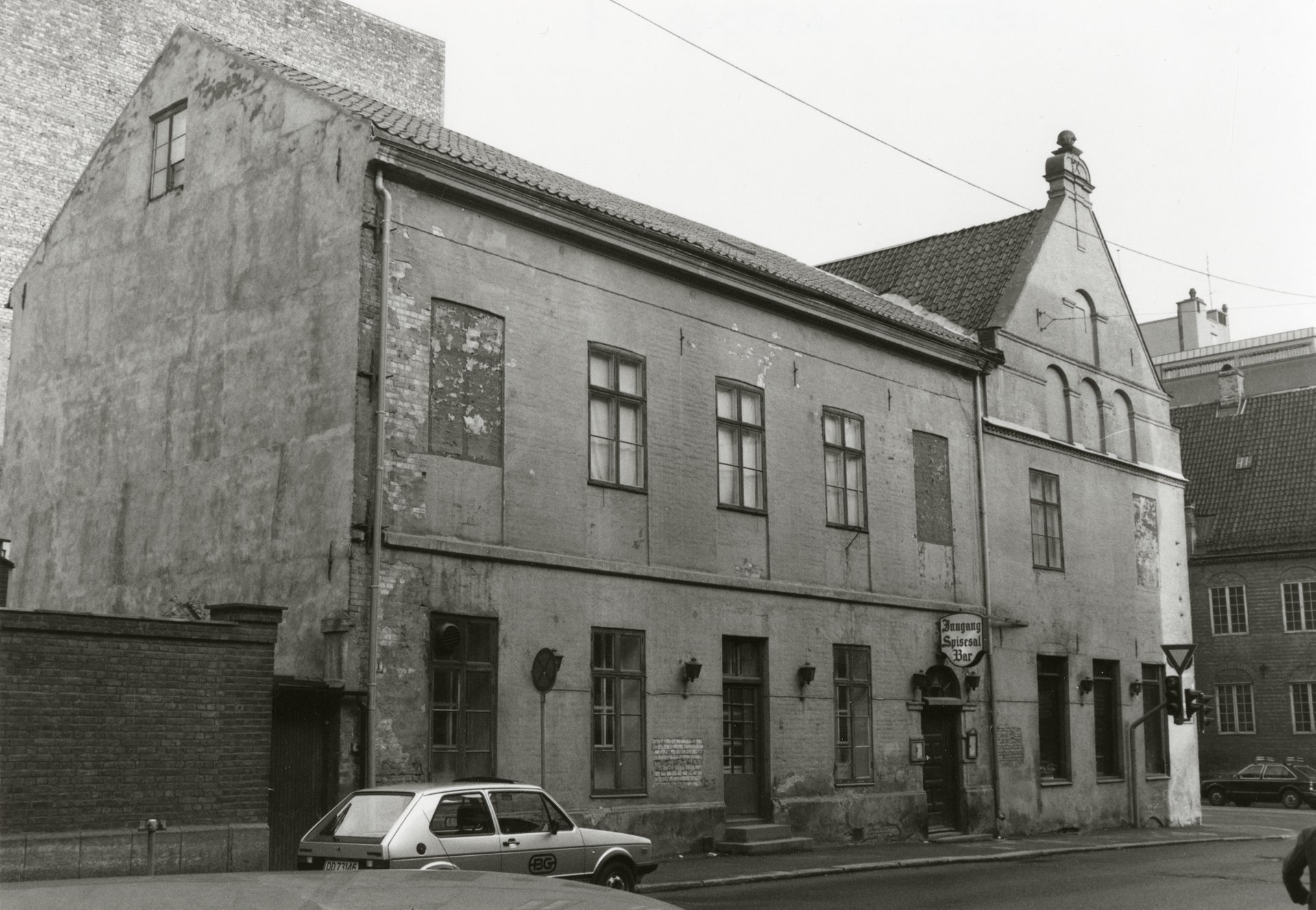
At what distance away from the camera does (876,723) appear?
2242 centimetres

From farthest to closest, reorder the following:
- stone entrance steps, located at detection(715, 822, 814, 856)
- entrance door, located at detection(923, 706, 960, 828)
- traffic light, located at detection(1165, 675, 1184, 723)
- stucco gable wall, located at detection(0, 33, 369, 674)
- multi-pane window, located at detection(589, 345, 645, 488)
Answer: traffic light, located at detection(1165, 675, 1184, 723)
entrance door, located at detection(923, 706, 960, 828)
stone entrance steps, located at detection(715, 822, 814, 856)
multi-pane window, located at detection(589, 345, 645, 488)
stucco gable wall, located at detection(0, 33, 369, 674)

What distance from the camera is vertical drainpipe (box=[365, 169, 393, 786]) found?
50.3ft

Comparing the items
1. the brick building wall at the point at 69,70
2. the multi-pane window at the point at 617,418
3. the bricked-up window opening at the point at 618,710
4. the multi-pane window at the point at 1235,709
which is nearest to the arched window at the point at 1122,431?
the multi-pane window at the point at 617,418

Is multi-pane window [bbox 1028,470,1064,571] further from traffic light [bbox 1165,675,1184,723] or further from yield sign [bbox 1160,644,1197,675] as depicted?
traffic light [bbox 1165,675,1184,723]

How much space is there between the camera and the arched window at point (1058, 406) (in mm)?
27859

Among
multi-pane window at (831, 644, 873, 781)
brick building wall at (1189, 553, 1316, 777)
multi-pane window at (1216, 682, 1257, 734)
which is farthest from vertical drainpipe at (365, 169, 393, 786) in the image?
multi-pane window at (1216, 682, 1257, 734)

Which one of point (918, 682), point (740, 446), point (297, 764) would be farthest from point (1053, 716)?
point (297, 764)

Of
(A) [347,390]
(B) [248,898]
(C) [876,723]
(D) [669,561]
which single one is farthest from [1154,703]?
(B) [248,898]

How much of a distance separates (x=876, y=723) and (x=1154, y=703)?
33.1 feet

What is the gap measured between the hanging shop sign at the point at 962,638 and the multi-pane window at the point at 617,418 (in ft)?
24.1

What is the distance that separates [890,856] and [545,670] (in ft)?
21.0

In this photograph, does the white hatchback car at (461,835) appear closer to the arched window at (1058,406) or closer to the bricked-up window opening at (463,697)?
the bricked-up window opening at (463,697)

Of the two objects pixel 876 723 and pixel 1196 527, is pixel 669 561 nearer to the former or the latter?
pixel 876 723

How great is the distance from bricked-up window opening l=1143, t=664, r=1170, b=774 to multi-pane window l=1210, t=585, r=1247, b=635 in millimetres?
19110
